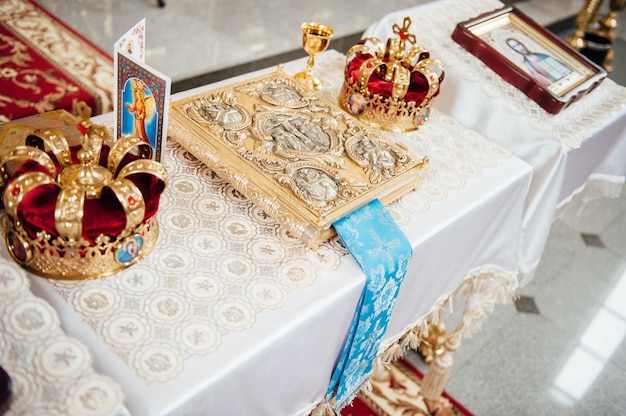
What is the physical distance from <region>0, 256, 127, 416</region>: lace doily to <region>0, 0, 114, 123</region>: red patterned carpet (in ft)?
3.83

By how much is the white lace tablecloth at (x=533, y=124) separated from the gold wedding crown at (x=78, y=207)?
1.09 meters

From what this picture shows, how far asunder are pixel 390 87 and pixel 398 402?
101 centimetres

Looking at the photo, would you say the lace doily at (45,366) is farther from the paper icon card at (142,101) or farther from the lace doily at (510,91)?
the lace doily at (510,91)

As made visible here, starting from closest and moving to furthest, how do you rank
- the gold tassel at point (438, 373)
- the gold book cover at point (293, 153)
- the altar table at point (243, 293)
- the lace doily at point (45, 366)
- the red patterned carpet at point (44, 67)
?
1. the lace doily at point (45, 366)
2. the altar table at point (243, 293)
3. the gold book cover at point (293, 153)
4. the gold tassel at point (438, 373)
5. the red patterned carpet at point (44, 67)

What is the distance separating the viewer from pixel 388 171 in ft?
3.80

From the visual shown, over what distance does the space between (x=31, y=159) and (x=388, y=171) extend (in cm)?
66

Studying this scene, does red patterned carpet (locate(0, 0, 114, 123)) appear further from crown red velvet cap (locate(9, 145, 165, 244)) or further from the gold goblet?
crown red velvet cap (locate(9, 145, 165, 244))

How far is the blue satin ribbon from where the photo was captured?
101cm

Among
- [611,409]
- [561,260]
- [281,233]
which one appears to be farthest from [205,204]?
[561,260]

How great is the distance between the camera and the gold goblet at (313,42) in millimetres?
1466

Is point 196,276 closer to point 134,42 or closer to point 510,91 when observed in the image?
point 134,42

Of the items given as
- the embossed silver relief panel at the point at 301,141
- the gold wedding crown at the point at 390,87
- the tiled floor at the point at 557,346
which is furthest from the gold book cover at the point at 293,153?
the tiled floor at the point at 557,346

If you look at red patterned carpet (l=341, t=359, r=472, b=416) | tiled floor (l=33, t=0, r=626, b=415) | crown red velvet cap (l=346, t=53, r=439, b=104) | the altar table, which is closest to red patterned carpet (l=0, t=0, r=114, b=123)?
tiled floor (l=33, t=0, r=626, b=415)

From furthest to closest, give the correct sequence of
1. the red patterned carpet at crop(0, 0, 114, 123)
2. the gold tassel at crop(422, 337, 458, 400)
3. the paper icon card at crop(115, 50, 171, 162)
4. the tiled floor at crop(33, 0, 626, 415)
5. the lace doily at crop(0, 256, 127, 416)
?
the tiled floor at crop(33, 0, 626, 415)
the red patterned carpet at crop(0, 0, 114, 123)
the gold tassel at crop(422, 337, 458, 400)
the paper icon card at crop(115, 50, 171, 162)
the lace doily at crop(0, 256, 127, 416)
